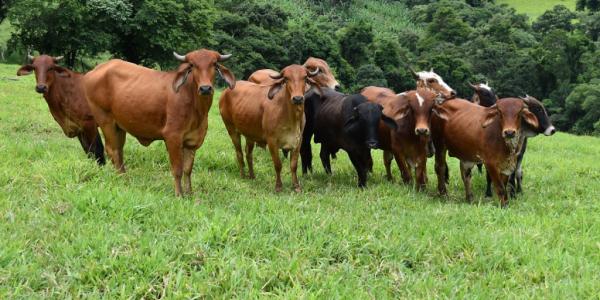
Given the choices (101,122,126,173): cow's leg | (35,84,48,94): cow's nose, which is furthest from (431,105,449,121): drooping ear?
(35,84,48,94): cow's nose

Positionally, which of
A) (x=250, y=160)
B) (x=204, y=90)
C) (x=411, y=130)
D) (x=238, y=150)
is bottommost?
(x=250, y=160)

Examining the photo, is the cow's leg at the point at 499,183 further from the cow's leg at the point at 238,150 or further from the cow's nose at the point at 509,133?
the cow's leg at the point at 238,150

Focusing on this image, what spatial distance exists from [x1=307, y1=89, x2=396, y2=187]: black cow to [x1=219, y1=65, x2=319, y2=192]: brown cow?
2.68 feet

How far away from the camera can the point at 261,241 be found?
4.65 metres

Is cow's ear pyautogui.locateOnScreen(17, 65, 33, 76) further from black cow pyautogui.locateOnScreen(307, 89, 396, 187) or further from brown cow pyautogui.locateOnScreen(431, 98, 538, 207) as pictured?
brown cow pyautogui.locateOnScreen(431, 98, 538, 207)

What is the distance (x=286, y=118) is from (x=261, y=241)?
325cm

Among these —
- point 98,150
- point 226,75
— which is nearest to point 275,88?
point 226,75

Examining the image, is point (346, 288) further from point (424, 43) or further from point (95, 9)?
point (424, 43)

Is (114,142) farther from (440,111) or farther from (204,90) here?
(440,111)

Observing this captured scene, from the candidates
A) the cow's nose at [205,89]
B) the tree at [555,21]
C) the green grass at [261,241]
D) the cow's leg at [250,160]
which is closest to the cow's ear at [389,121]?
the green grass at [261,241]

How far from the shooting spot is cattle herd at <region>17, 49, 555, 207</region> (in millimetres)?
6238

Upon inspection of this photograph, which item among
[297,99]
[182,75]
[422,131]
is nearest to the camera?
[182,75]

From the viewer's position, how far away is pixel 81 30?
2814 centimetres

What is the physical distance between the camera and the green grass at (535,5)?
83.0 metres
